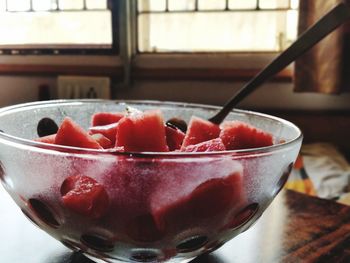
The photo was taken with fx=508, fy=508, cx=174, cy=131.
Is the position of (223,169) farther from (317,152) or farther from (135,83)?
(135,83)

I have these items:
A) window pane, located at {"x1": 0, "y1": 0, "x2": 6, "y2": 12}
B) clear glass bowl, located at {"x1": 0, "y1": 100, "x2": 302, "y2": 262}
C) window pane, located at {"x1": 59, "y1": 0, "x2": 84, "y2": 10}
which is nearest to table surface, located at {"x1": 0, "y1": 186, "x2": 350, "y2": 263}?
clear glass bowl, located at {"x1": 0, "y1": 100, "x2": 302, "y2": 262}

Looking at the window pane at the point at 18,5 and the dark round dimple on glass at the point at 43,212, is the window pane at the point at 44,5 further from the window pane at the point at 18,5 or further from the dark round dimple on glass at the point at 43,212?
the dark round dimple on glass at the point at 43,212

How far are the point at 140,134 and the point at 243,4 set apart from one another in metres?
1.37

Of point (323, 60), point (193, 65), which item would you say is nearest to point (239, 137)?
point (323, 60)

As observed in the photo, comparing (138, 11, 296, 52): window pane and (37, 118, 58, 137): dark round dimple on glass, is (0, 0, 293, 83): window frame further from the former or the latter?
(37, 118, 58, 137): dark round dimple on glass

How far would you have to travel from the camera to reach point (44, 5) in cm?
185

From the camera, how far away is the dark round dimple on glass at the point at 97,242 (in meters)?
0.39

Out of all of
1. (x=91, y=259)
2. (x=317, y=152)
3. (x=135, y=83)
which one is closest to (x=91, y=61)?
(x=135, y=83)

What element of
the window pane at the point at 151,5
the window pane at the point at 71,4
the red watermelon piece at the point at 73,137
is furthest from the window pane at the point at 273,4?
the red watermelon piece at the point at 73,137

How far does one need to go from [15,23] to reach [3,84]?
231 millimetres

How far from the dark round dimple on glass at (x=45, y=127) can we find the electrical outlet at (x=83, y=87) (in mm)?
1176

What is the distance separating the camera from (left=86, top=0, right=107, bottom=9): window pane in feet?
5.86

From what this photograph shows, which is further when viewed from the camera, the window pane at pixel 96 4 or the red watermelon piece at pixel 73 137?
the window pane at pixel 96 4

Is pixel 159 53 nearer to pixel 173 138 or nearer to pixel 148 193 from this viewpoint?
pixel 173 138
